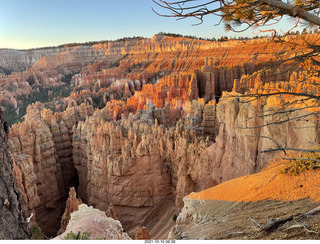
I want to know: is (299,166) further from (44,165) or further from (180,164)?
(44,165)

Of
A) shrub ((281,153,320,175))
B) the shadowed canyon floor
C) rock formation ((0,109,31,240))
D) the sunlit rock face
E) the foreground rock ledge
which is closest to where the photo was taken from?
rock formation ((0,109,31,240))

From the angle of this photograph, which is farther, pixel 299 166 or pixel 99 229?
pixel 299 166

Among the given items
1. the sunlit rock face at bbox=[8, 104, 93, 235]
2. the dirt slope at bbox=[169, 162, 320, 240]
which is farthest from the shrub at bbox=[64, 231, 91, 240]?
the sunlit rock face at bbox=[8, 104, 93, 235]

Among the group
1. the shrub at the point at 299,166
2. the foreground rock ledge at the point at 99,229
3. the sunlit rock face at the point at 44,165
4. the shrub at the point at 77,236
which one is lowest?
the sunlit rock face at the point at 44,165

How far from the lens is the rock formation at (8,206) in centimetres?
360

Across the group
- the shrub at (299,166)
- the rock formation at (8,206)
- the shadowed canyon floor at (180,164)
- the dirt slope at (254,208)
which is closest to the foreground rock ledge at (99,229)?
the shadowed canyon floor at (180,164)

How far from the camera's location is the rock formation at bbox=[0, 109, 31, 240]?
3602 millimetres

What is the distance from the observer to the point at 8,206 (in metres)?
3.74

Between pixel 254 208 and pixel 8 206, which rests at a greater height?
pixel 8 206

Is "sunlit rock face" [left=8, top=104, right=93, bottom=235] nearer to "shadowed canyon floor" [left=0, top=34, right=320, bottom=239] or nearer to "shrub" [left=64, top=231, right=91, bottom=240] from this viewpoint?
"shadowed canyon floor" [left=0, top=34, right=320, bottom=239]

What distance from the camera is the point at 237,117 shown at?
9273 millimetres

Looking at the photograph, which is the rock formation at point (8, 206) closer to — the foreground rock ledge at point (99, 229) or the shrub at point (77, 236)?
the foreground rock ledge at point (99, 229)

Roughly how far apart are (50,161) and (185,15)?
14.4 metres

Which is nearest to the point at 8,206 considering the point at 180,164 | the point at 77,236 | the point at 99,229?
the point at 77,236
